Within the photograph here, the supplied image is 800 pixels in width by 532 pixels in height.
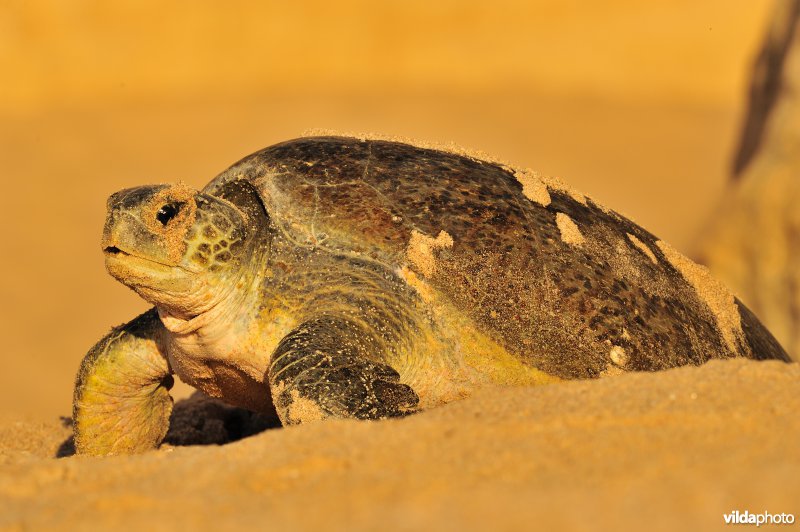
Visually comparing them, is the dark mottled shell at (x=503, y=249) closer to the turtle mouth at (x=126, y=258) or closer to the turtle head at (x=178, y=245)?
the turtle head at (x=178, y=245)

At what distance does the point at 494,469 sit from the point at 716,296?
2724mm

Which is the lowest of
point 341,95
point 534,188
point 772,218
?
point 772,218

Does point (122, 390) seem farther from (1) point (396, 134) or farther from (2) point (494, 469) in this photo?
(1) point (396, 134)

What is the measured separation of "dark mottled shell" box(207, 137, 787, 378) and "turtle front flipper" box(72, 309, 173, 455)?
879 mm

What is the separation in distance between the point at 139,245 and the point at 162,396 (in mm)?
1300

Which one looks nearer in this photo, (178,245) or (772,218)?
(178,245)

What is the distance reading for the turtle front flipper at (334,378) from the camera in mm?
3121


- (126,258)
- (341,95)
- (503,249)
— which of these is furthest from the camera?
(341,95)

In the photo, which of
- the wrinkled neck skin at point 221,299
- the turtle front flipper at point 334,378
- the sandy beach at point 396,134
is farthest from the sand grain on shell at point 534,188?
the sandy beach at point 396,134

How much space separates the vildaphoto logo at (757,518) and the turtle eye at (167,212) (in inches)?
101

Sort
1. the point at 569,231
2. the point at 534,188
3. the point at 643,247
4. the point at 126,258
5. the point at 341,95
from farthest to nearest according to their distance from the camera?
1. the point at 341,95
2. the point at 643,247
3. the point at 534,188
4. the point at 569,231
5. the point at 126,258

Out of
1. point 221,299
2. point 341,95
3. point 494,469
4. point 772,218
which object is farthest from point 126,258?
point 341,95

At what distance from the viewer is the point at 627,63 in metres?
20.8

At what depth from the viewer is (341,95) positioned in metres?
18.8
